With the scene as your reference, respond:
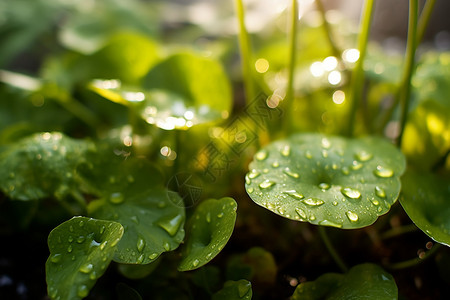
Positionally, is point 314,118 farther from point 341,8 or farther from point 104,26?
point 341,8

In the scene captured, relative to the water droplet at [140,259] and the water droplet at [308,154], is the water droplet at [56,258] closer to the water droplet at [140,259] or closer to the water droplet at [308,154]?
the water droplet at [140,259]

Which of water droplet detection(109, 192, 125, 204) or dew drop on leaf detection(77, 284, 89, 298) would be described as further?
water droplet detection(109, 192, 125, 204)

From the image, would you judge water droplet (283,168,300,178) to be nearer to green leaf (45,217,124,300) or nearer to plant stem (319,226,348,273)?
plant stem (319,226,348,273)

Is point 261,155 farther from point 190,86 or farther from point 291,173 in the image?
point 190,86

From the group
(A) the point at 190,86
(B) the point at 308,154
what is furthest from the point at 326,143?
(A) the point at 190,86

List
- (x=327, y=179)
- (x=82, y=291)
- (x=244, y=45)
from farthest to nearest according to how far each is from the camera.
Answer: (x=244, y=45)
(x=327, y=179)
(x=82, y=291)

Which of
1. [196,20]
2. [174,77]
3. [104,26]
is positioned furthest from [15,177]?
[196,20]

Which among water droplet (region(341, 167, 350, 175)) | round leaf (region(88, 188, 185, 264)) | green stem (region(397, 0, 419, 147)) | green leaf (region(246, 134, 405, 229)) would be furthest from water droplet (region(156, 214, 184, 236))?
green stem (region(397, 0, 419, 147))
